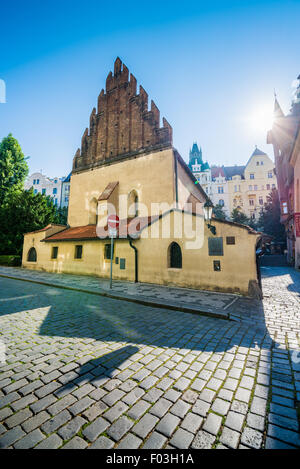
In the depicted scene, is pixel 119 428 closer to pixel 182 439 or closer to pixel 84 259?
pixel 182 439

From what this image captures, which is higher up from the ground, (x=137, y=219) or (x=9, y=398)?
(x=137, y=219)

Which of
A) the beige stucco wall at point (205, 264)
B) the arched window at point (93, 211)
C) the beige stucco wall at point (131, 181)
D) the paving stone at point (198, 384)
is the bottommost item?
the paving stone at point (198, 384)

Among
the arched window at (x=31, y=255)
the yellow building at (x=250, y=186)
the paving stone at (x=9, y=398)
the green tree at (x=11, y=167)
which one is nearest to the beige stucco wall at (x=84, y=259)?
the arched window at (x=31, y=255)

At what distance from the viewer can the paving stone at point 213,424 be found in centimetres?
193

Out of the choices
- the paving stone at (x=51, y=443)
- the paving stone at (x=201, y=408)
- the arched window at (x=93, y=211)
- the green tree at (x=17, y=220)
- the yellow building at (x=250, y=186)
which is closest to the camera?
the paving stone at (x=51, y=443)

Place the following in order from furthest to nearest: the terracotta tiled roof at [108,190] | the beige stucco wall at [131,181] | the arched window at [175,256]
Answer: the terracotta tiled roof at [108,190] → the beige stucco wall at [131,181] → the arched window at [175,256]

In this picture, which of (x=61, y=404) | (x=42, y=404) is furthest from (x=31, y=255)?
(x=61, y=404)

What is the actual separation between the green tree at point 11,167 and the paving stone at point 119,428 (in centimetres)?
3039

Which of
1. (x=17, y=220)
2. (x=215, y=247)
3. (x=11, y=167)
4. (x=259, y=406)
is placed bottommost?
(x=259, y=406)

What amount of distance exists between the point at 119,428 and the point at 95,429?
235 millimetres

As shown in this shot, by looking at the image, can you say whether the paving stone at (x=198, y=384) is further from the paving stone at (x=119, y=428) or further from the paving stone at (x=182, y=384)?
the paving stone at (x=119, y=428)

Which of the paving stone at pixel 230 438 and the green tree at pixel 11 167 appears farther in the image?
the green tree at pixel 11 167

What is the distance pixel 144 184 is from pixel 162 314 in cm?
1129

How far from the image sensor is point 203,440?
1.82 m
